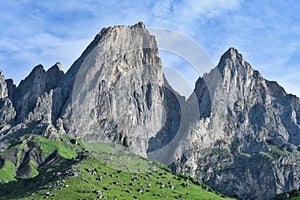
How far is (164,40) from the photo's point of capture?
196 meters

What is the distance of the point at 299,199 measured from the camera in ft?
564

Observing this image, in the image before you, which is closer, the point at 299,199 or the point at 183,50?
the point at 299,199

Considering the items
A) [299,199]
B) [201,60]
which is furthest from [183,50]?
[299,199]

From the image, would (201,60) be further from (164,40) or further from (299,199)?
(299,199)

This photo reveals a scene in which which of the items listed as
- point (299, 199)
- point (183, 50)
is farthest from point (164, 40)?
point (299, 199)

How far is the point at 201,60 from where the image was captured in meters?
190

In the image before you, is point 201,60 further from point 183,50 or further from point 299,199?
point 299,199

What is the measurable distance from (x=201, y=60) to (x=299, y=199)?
217 feet

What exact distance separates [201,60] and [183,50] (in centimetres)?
889

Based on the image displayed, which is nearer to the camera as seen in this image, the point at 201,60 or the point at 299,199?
the point at 299,199

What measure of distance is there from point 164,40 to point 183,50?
483 inches

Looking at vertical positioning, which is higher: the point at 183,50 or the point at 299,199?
the point at 183,50

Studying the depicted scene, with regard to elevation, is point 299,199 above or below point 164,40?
below

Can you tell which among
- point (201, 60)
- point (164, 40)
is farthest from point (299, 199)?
point (164, 40)
